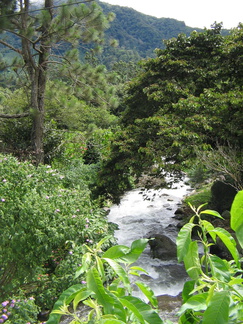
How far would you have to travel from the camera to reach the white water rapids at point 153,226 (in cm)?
748

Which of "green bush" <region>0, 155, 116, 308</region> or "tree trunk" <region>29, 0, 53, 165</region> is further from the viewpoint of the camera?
"tree trunk" <region>29, 0, 53, 165</region>

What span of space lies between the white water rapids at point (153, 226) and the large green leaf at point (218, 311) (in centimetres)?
631

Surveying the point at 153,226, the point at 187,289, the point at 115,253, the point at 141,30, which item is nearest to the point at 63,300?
the point at 115,253

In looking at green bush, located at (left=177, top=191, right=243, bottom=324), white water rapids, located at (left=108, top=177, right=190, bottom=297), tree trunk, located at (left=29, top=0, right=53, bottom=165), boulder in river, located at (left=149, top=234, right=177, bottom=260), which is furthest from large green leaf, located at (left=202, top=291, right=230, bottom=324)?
tree trunk, located at (left=29, top=0, right=53, bottom=165)

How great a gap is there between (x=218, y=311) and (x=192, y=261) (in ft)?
0.90

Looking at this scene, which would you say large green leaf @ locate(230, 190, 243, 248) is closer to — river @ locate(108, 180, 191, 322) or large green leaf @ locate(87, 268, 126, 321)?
large green leaf @ locate(87, 268, 126, 321)

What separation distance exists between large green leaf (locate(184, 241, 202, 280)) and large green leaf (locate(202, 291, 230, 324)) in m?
0.24

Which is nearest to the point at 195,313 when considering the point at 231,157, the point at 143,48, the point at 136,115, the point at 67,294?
the point at 67,294

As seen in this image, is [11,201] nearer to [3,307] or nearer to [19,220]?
[19,220]

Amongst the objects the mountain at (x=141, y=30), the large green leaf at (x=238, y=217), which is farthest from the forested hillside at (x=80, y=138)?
the mountain at (x=141, y=30)

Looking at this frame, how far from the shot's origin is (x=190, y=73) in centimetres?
951

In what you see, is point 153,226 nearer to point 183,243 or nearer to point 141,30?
point 183,243

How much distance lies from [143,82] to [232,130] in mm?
3615

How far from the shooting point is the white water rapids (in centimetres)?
748
